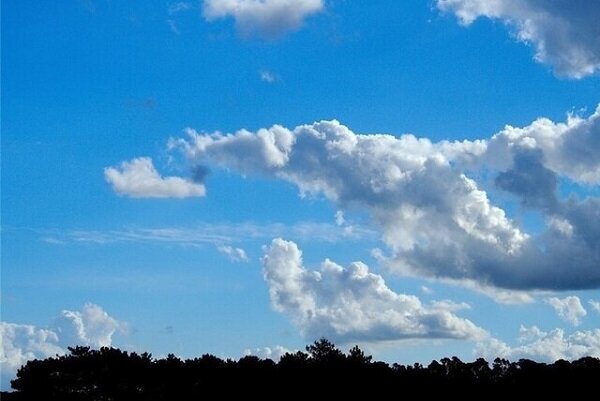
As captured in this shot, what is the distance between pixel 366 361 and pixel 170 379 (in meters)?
43.8

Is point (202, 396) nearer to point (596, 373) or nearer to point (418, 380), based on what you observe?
point (418, 380)

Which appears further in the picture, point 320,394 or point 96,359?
point 96,359

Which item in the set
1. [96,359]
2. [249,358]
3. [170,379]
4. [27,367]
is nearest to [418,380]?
[249,358]

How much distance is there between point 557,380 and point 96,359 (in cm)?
9893

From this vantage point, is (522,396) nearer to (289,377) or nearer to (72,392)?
(289,377)

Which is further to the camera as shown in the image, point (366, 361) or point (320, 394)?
point (366, 361)

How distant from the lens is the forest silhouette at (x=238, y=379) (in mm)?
179500

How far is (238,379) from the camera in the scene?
18400cm

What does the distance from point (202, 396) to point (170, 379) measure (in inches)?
373

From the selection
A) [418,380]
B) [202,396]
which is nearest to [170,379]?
[202,396]

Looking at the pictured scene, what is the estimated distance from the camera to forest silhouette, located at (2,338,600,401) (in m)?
180

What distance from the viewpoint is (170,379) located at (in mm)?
190500

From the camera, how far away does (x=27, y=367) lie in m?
184

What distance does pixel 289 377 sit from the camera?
18238 cm
